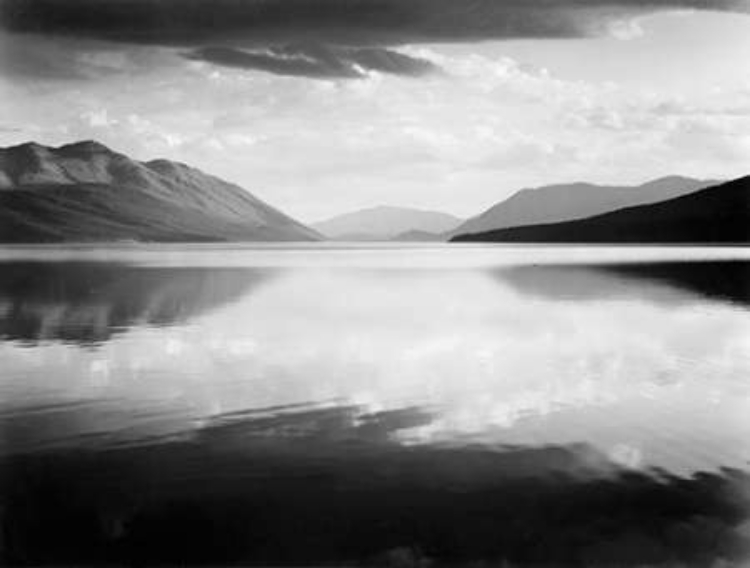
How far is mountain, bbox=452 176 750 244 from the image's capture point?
304ft

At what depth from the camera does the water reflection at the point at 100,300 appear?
59.4 ft

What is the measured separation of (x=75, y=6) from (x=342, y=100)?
187 inches

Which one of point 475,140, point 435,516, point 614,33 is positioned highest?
point 614,33

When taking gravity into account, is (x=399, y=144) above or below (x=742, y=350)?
above

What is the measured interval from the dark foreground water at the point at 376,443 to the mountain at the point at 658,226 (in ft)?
217

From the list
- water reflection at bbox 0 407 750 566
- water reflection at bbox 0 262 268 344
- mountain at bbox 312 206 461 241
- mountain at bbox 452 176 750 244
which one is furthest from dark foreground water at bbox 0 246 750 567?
mountain at bbox 452 176 750 244

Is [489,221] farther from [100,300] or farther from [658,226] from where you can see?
[100,300]

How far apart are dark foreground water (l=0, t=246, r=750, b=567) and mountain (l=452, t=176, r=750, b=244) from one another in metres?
66.2

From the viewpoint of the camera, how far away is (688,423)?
9.59 m

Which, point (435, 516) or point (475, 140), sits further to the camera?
point (475, 140)

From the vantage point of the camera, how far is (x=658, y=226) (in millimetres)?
107812

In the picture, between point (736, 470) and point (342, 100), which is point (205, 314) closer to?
point (342, 100)

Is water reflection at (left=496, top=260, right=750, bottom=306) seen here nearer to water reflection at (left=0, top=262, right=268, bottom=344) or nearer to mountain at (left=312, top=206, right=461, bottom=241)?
mountain at (left=312, top=206, right=461, bottom=241)

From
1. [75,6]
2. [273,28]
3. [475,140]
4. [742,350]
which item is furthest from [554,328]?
[75,6]
